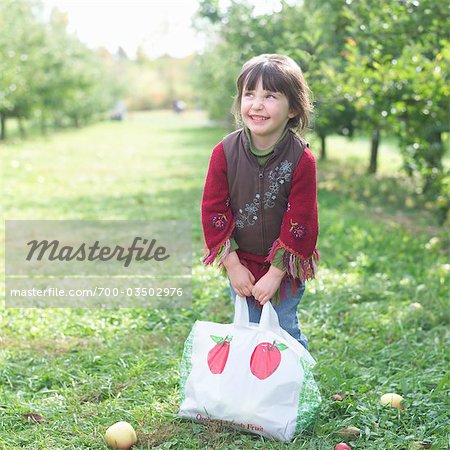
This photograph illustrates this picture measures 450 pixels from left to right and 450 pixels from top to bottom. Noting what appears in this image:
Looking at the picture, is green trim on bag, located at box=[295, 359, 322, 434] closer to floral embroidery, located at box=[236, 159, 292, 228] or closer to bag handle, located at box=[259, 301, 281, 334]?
bag handle, located at box=[259, 301, 281, 334]

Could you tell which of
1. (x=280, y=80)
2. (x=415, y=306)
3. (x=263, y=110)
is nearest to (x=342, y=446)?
(x=263, y=110)

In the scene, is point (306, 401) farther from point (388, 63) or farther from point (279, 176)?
point (388, 63)

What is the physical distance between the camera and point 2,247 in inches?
243

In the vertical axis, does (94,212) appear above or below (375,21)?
below

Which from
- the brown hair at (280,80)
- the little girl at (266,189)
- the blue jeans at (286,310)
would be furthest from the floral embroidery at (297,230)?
the brown hair at (280,80)

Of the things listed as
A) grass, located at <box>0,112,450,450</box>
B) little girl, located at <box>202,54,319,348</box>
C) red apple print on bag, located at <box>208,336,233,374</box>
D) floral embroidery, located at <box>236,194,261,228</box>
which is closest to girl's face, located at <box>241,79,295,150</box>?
little girl, located at <box>202,54,319,348</box>

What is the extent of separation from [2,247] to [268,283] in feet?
13.3

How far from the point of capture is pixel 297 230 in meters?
2.77

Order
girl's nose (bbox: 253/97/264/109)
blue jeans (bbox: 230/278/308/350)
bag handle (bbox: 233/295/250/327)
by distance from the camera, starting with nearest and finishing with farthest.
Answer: girl's nose (bbox: 253/97/264/109) → bag handle (bbox: 233/295/250/327) → blue jeans (bbox: 230/278/308/350)

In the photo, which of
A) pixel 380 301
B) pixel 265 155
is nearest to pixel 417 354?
pixel 380 301

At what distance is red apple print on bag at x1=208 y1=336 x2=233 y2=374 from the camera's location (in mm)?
2764

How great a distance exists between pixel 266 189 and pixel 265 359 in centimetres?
70

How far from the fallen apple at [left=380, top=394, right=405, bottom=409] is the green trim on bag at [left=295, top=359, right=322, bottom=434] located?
454 mm

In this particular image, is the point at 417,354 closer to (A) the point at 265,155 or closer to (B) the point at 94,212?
(A) the point at 265,155
